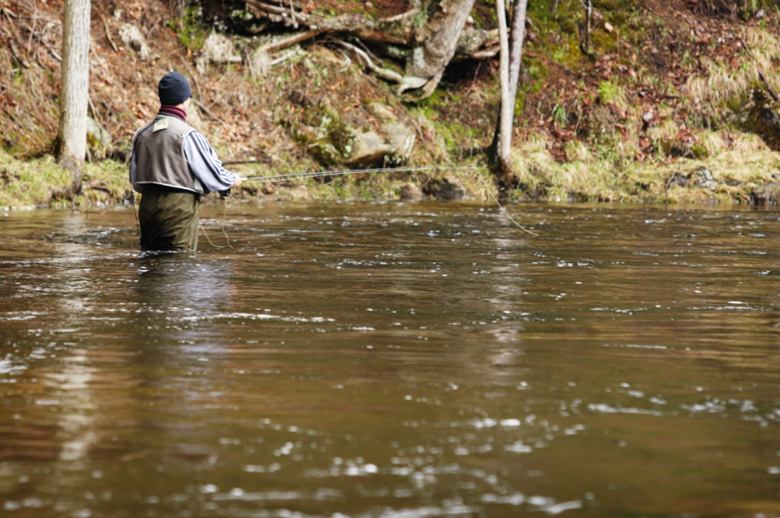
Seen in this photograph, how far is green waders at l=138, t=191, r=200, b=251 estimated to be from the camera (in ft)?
27.6

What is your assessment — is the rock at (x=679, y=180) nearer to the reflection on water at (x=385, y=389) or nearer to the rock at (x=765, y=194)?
the rock at (x=765, y=194)

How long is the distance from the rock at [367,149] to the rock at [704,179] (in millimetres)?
6918

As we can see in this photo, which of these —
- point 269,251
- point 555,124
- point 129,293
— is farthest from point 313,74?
point 129,293

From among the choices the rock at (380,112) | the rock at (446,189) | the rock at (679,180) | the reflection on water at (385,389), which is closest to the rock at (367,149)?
the rock at (380,112)

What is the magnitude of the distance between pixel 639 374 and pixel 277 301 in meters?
2.80

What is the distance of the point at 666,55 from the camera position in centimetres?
2494

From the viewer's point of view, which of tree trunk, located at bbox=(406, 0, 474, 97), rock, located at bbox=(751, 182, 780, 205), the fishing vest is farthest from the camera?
tree trunk, located at bbox=(406, 0, 474, 97)

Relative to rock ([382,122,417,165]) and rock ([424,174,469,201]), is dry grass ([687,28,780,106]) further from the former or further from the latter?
rock ([382,122,417,165])

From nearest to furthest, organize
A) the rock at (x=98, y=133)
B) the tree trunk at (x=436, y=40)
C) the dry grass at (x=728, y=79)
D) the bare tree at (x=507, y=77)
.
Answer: the rock at (x=98, y=133) < the bare tree at (x=507, y=77) < the tree trunk at (x=436, y=40) < the dry grass at (x=728, y=79)

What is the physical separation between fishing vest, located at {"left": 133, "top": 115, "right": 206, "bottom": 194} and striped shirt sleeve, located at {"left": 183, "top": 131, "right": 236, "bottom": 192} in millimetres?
56

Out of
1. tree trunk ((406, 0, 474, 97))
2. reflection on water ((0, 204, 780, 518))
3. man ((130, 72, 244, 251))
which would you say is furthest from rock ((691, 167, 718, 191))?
man ((130, 72, 244, 251))

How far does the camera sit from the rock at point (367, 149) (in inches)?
768

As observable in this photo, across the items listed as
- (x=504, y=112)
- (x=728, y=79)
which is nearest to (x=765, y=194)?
(x=728, y=79)

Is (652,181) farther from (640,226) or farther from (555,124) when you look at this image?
(640,226)
